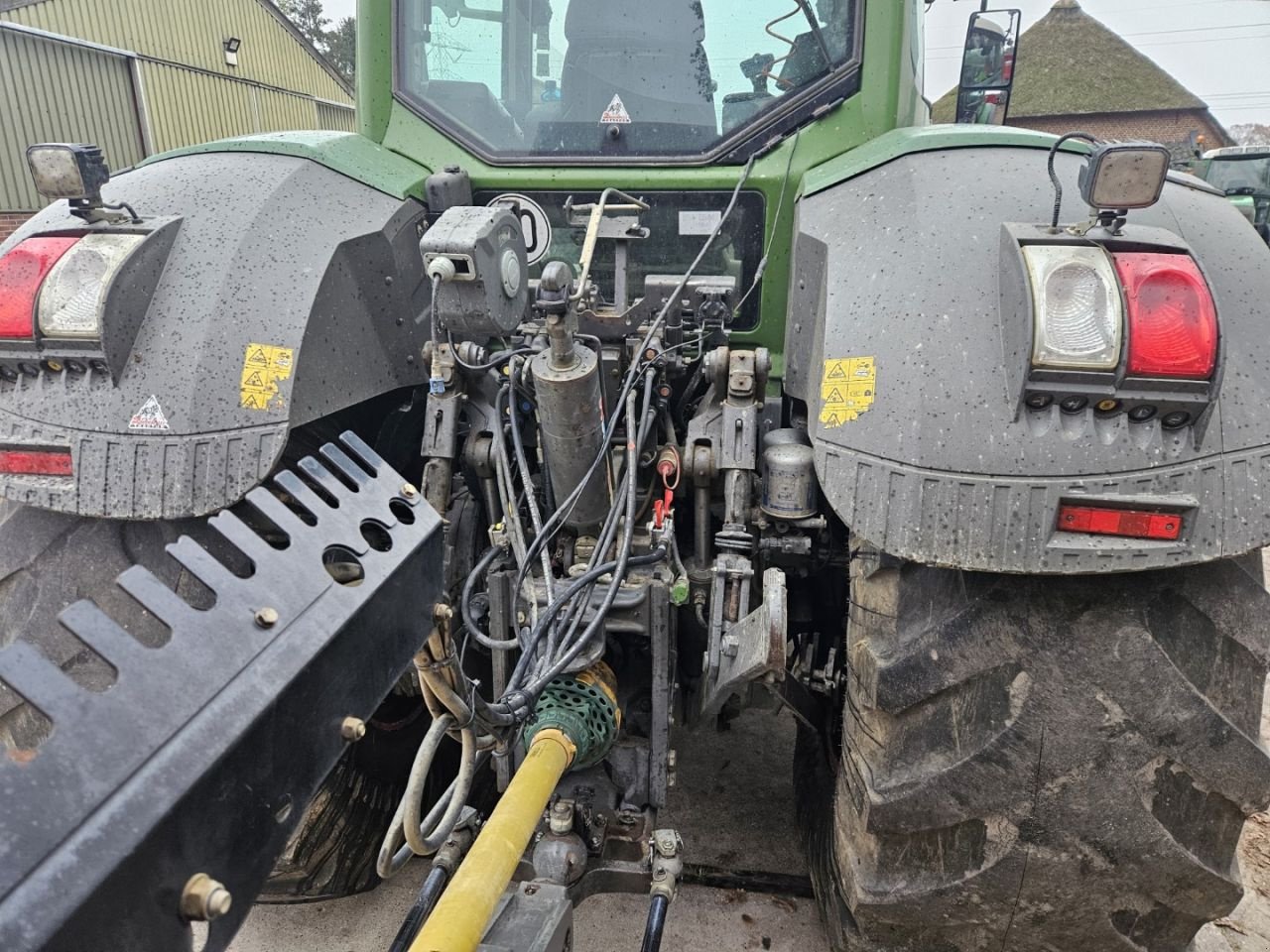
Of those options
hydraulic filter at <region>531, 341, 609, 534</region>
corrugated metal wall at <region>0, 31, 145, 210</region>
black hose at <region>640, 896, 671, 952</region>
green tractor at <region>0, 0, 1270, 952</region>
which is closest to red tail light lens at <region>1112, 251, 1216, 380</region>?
green tractor at <region>0, 0, 1270, 952</region>

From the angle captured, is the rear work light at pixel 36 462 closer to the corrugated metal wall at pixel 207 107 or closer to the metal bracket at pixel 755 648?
the metal bracket at pixel 755 648

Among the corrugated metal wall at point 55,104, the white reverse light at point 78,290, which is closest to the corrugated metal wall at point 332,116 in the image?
the corrugated metal wall at point 55,104

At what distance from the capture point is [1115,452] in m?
1.50

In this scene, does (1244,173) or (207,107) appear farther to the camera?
(207,107)

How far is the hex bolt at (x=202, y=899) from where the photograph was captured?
753 mm

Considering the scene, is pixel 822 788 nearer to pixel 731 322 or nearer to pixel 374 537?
pixel 731 322

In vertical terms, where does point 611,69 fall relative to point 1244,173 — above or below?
below

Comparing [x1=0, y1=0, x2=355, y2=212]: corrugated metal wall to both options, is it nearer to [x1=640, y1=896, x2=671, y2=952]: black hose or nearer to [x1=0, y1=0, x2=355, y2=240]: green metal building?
[x1=0, y1=0, x2=355, y2=240]: green metal building

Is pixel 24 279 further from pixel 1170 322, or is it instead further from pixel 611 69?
pixel 1170 322

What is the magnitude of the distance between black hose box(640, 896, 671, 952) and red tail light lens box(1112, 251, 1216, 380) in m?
1.35

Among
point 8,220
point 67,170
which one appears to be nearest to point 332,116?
point 8,220

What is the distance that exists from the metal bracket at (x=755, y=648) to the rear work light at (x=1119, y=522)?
0.52 meters

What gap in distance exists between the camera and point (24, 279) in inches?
69.8

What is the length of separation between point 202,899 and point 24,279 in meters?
1.54
